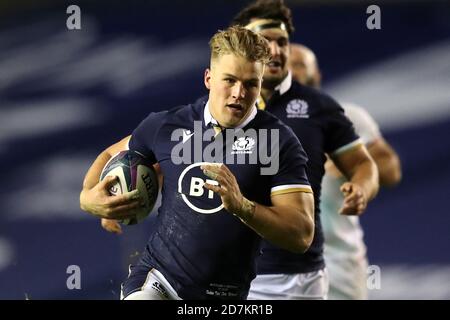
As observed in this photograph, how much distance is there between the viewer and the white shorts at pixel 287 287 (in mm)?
6191

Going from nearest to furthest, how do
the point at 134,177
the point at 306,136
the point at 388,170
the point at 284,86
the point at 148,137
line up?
the point at 134,177 → the point at 148,137 → the point at 306,136 → the point at 284,86 → the point at 388,170

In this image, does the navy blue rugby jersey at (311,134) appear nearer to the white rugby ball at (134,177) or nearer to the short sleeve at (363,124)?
the white rugby ball at (134,177)

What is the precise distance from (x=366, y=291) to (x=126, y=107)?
2.29m

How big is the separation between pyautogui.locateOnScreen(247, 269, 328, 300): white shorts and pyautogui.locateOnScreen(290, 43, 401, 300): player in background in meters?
1.56

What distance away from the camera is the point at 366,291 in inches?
317

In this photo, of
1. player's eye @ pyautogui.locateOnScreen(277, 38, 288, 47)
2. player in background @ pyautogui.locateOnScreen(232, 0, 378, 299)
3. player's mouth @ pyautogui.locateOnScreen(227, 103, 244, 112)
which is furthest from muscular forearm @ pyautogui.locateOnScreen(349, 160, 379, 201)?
player's mouth @ pyautogui.locateOnScreen(227, 103, 244, 112)

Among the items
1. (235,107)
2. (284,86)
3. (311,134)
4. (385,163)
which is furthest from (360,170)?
(385,163)

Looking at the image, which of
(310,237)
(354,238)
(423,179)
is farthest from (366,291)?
(310,237)

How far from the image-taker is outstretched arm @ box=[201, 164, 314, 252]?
4516 mm

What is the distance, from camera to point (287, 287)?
6188 mm

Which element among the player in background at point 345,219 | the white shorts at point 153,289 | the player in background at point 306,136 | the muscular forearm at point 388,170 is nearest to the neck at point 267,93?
the player in background at point 306,136

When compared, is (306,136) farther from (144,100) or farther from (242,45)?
(144,100)

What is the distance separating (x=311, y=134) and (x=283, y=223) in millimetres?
1441

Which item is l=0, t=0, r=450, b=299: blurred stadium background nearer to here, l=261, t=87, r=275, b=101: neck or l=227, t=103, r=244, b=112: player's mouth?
l=261, t=87, r=275, b=101: neck
